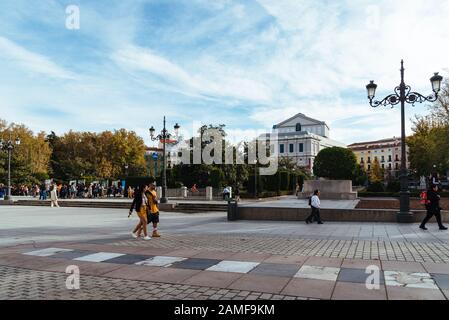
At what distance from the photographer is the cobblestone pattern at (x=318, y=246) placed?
8.46 metres

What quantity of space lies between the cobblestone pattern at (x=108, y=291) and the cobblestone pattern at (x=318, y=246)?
3.48m

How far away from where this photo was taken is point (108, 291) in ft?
19.1

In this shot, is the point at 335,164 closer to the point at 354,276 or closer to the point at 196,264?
the point at 196,264

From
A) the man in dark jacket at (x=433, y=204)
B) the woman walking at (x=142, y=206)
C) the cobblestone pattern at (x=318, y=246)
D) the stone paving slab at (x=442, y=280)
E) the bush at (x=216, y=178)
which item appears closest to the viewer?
the stone paving slab at (x=442, y=280)

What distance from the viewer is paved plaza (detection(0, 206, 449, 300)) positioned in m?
5.69

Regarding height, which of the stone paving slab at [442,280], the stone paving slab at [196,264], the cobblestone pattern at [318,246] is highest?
the stone paving slab at [442,280]

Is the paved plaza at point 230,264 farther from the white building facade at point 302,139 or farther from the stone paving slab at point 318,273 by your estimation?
the white building facade at point 302,139

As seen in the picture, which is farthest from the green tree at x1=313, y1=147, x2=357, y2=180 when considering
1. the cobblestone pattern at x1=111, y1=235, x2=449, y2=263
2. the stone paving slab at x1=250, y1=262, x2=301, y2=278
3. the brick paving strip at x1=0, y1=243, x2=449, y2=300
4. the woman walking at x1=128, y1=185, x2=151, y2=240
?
the stone paving slab at x1=250, y1=262, x2=301, y2=278

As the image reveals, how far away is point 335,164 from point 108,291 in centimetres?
5867

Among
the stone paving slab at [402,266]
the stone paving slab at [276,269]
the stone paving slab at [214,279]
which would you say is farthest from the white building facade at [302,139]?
the stone paving slab at [214,279]

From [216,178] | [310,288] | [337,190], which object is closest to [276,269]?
[310,288]

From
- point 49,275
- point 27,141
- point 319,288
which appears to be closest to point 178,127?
point 49,275
